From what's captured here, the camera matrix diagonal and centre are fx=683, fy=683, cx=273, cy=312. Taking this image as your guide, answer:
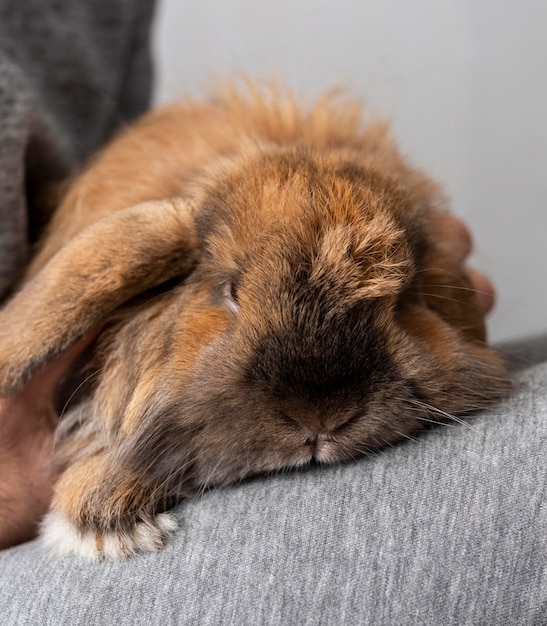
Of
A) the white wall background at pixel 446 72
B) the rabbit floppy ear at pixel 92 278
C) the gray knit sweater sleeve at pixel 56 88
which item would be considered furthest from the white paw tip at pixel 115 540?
the white wall background at pixel 446 72

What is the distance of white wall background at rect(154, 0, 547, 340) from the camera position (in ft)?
8.18

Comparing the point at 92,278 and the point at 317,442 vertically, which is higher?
the point at 92,278

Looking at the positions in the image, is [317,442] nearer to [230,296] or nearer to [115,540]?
[230,296]

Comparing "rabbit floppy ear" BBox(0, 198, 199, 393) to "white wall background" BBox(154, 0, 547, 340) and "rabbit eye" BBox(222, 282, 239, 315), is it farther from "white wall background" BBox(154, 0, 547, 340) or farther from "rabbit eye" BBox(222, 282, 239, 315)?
"white wall background" BBox(154, 0, 547, 340)

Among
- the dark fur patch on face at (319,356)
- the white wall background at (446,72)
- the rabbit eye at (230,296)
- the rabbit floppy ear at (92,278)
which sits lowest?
the white wall background at (446,72)

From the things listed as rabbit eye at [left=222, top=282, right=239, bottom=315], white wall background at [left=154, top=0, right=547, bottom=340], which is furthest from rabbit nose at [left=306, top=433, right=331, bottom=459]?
white wall background at [left=154, top=0, right=547, bottom=340]

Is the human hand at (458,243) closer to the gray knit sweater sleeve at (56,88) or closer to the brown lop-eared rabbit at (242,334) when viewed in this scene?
the brown lop-eared rabbit at (242,334)

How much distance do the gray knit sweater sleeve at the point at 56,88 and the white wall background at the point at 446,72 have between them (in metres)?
0.43

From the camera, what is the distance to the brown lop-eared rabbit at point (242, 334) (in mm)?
984

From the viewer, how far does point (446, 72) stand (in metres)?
2.59

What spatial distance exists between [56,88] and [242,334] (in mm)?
1300

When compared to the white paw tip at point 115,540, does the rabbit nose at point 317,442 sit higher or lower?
higher

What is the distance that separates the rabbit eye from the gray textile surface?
0.91ft

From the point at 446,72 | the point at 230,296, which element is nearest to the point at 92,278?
the point at 230,296
